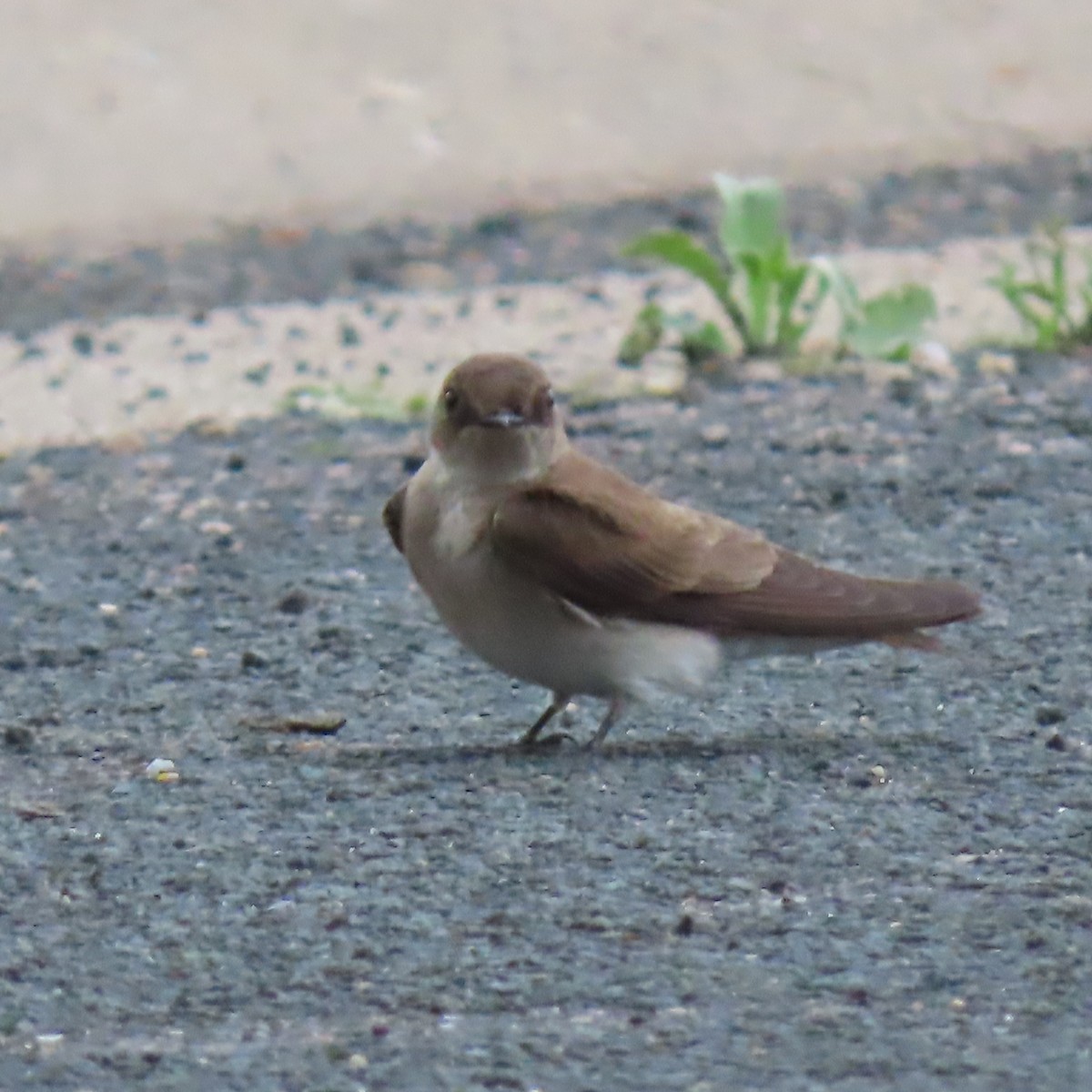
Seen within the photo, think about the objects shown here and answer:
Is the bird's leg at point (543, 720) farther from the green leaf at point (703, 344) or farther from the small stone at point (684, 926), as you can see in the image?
the green leaf at point (703, 344)

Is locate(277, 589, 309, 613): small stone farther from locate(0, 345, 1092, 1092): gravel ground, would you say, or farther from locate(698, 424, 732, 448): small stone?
locate(698, 424, 732, 448): small stone

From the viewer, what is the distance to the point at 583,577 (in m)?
5.07

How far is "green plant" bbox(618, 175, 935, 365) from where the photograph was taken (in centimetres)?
782

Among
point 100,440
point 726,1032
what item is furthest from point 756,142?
point 726,1032

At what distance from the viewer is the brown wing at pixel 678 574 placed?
5086mm

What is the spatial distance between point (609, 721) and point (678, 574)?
0.34m

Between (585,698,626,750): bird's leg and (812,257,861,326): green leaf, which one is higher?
(812,257,861,326): green leaf

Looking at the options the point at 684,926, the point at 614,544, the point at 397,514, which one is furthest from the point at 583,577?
the point at 684,926

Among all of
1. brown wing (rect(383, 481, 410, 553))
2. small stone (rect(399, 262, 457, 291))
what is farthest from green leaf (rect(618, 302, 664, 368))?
brown wing (rect(383, 481, 410, 553))

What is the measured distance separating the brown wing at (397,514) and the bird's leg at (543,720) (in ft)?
1.49

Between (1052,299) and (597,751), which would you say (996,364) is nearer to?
(1052,299)

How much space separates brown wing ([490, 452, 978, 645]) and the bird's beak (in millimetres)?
135

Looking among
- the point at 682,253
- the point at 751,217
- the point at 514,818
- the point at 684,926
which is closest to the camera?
the point at 684,926

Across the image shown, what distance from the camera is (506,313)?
883cm
